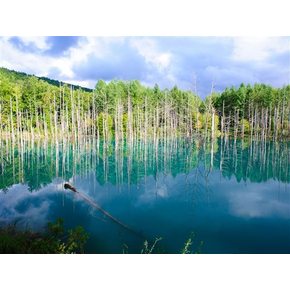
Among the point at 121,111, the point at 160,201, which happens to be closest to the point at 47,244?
the point at 160,201

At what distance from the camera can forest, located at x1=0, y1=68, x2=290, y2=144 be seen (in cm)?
3924

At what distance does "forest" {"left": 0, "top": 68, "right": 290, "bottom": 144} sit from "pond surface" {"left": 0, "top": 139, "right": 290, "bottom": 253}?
51.9 ft

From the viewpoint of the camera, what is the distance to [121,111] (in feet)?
141

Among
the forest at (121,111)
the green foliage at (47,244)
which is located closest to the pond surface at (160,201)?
the green foliage at (47,244)

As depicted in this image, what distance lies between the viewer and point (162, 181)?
17.8 metres

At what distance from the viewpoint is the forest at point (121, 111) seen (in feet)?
129

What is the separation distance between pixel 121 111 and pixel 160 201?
30.0 m

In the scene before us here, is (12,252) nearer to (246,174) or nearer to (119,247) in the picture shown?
(119,247)

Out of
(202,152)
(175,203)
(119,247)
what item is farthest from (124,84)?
(119,247)

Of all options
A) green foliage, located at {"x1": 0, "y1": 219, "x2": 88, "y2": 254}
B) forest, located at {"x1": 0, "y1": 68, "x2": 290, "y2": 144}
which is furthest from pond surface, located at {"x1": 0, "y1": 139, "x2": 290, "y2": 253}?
forest, located at {"x1": 0, "y1": 68, "x2": 290, "y2": 144}

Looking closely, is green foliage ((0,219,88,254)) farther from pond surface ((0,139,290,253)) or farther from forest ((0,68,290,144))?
forest ((0,68,290,144))

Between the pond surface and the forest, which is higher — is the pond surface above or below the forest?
below

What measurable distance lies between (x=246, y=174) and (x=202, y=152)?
9.92m

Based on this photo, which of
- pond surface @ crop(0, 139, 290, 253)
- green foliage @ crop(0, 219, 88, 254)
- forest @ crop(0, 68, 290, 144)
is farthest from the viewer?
forest @ crop(0, 68, 290, 144)
